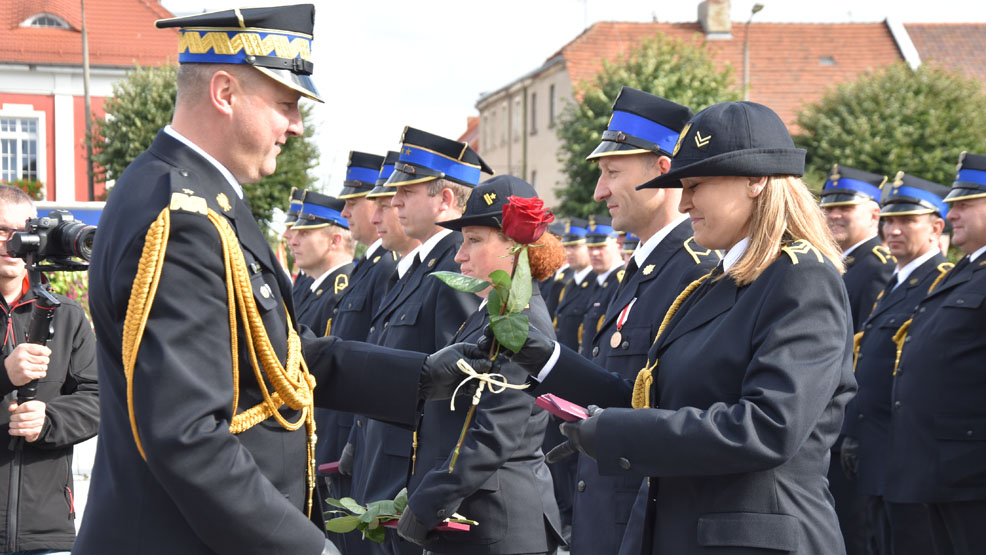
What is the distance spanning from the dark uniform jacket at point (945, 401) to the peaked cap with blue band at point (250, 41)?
4372 mm

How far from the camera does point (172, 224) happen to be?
2.58 m

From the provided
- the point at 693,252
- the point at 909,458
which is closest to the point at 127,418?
the point at 693,252

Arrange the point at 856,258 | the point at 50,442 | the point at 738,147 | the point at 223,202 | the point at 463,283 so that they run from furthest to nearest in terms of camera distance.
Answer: the point at 856,258
the point at 50,442
the point at 463,283
the point at 738,147
the point at 223,202

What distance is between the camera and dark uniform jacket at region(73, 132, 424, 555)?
2.44 meters

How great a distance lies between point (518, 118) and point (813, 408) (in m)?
49.3

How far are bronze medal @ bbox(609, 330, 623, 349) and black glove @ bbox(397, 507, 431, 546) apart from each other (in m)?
1.01

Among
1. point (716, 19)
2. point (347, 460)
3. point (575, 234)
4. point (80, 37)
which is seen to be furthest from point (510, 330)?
point (716, 19)

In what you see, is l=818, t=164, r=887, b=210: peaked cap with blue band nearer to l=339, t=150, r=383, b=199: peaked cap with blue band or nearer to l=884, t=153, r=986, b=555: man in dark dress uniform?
l=884, t=153, r=986, b=555: man in dark dress uniform

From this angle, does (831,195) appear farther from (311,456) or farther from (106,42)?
(106,42)

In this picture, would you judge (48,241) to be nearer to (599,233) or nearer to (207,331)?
(207,331)

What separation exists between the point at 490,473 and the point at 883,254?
513 cm

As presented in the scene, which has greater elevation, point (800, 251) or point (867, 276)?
point (800, 251)

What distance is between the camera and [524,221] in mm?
3305

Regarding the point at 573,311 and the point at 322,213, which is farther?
the point at 573,311
